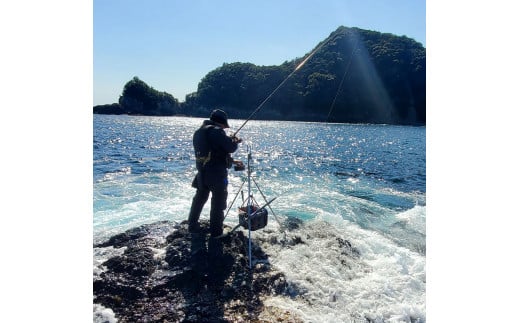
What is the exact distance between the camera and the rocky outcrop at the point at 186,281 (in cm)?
411

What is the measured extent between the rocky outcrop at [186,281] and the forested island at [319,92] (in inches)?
3027

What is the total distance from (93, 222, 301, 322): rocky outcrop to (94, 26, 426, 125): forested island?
252 feet

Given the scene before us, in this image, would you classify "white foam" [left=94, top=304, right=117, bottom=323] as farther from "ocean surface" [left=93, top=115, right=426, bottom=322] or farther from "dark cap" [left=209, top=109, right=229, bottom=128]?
"dark cap" [left=209, top=109, right=229, bottom=128]

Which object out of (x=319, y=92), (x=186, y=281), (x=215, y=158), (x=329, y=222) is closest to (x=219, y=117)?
(x=215, y=158)

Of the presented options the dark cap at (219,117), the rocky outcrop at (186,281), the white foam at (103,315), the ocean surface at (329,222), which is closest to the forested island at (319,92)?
the ocean surface at (329,222)

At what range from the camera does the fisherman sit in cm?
560

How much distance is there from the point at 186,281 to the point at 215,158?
2319 millimetres

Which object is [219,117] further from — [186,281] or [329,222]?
[329,222]

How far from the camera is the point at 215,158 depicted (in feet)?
19.2

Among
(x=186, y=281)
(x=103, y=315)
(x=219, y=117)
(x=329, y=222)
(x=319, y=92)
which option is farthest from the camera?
(x=319, y=92)

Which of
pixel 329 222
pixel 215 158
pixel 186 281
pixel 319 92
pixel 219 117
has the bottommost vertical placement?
pixel 329 222

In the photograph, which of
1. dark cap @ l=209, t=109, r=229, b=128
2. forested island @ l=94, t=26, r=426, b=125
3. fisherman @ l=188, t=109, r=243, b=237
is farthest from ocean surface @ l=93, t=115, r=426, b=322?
forested island @ l=94, t=26, r=426, b=125
